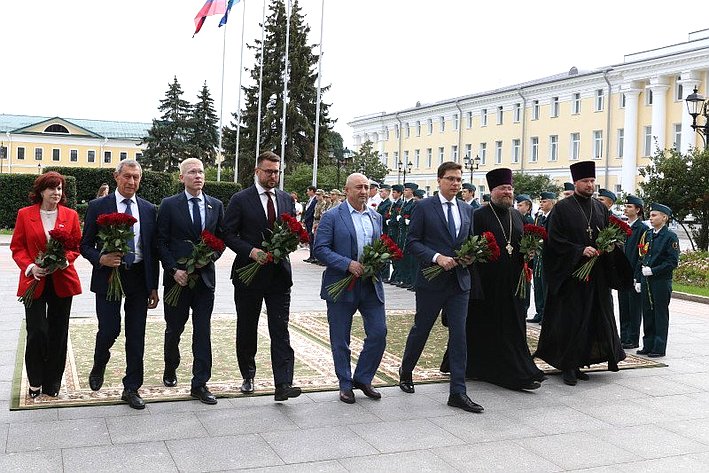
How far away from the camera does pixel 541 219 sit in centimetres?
1312

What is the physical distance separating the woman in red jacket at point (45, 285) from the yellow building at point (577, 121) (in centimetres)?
3820

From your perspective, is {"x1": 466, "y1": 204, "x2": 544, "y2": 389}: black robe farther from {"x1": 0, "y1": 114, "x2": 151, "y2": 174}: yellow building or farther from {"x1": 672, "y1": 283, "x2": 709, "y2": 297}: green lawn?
{"x1": 0, "y1": 114, "x2": 151, "y2": 174}: yellow building

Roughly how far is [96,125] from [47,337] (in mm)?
117586

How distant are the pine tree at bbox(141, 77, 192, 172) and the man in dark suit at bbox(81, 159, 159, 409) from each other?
7121 centimetres

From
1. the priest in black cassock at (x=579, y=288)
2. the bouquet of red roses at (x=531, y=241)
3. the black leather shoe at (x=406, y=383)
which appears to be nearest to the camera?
the black leather shoe at (x=406, y=383)

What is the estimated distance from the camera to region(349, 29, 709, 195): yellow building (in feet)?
162

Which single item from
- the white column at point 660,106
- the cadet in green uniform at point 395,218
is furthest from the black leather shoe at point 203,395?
the white column at point 660,106

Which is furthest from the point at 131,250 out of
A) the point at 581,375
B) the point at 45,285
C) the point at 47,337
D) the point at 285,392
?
the point at 581,375

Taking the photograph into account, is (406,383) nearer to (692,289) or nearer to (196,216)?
(196,216)

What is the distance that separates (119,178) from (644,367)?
6019 millimetres

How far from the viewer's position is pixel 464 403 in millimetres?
6941

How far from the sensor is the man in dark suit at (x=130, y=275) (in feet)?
22.1

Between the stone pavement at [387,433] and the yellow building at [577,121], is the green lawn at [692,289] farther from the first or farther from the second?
the yellow building at [577,121]

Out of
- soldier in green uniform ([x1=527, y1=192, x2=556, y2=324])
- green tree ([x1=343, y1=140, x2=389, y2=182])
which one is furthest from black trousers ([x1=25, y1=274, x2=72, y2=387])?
green tree ([x1=343, y1=140, x2=389, y2=182])
